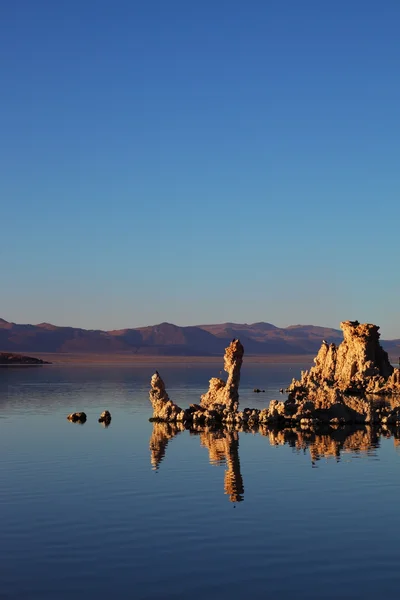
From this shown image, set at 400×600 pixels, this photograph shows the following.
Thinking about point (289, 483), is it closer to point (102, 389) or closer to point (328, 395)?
point (328, 395)

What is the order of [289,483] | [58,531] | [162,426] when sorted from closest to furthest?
1. [58,531]
2. [289,483]
3. [162,426]

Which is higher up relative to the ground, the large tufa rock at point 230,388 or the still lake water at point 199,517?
the large tufa rock at point 230,388

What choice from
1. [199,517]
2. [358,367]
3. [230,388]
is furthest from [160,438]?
[358,367]

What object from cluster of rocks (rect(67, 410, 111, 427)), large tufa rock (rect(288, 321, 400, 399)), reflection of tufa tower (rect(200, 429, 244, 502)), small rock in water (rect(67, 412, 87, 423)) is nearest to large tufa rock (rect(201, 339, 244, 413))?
reflection of tufa tower (rect(200, 429, 244, 502))

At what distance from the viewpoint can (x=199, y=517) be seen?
2941 centimetres

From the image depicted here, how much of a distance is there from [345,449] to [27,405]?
44842mm

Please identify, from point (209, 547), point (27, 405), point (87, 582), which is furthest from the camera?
point (27, 405)

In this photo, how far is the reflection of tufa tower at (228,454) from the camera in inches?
1383

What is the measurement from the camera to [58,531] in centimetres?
2733

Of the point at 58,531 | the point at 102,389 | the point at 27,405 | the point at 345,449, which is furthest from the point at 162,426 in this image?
the point at 102,389

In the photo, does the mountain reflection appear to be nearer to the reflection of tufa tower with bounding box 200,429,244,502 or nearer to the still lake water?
the reflection of tufa tower with bounding box 200,429,244,502

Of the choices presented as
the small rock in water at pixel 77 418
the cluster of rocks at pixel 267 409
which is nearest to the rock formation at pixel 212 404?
the cluster of rocks at pixel 267 409

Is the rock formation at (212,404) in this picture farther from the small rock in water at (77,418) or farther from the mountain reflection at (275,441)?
the small rock in water at (77,418)

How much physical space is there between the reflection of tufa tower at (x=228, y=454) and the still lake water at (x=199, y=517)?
0.42 feet
